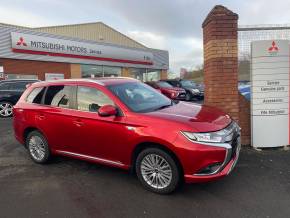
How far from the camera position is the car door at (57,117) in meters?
4.95

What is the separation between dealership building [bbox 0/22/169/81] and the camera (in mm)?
18609

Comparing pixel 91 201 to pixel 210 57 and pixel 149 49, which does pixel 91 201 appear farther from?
pixel 149 49

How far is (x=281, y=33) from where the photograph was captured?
20.9ft

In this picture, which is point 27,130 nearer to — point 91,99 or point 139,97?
point 91,99

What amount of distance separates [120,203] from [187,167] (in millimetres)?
1012

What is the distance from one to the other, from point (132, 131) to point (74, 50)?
19507 mm

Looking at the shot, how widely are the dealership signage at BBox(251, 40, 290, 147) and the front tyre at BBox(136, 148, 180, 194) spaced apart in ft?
9.56

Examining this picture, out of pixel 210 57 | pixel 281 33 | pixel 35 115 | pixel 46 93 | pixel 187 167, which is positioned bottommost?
pixel 187 167

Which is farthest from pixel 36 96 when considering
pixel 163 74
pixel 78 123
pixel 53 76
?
pixel 163 74

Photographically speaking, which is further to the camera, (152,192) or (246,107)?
(246,107)

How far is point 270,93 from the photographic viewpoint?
604 cm

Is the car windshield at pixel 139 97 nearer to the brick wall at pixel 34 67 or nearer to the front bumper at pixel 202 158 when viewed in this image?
the front bumper at pixel 202 158

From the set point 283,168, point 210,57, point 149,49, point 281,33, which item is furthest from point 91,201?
point 149,49

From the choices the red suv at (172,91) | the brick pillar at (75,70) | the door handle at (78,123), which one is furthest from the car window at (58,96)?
the brick pillar at (75,70)
